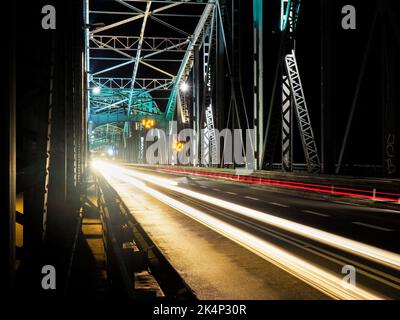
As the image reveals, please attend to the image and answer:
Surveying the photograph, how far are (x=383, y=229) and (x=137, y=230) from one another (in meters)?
6.27

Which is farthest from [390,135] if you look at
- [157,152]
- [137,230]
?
[157,152]

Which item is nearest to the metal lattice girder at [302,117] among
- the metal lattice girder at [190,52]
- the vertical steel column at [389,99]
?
the vertical steel column at [389,99]

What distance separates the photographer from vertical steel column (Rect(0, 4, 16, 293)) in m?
3.10

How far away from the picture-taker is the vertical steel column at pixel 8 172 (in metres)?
3.10

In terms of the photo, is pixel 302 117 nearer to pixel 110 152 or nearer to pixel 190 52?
pixel 190 52

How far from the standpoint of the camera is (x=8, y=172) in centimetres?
313

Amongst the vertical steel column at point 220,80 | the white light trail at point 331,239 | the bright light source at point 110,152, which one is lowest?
the white light trail at point 331,239

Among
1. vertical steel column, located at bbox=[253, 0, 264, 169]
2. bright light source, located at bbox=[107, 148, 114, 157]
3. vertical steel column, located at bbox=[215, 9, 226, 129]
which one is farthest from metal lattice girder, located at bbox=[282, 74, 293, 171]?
bright light source, located at bbox=[107, 148, 114, 157]

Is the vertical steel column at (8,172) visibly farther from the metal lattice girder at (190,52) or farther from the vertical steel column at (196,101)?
the vertical steel column at (196,101)

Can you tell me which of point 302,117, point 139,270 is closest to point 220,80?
point 302,117

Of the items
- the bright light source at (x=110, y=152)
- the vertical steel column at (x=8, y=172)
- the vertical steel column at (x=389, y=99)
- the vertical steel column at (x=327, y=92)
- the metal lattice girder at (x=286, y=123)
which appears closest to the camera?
the vertical steel column at (x=8, y=172)

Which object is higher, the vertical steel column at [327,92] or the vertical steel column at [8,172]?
the vertical steel column at [327,92]

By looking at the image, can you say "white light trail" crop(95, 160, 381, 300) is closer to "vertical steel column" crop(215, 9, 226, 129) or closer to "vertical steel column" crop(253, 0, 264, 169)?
"vertical steel column" crop(253, 0, 264, 169)

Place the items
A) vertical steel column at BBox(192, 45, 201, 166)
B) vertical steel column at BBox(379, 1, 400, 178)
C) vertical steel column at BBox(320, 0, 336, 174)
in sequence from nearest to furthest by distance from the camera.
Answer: vertical steel column at BBox(379, 1, 400, 178)
vertical steel column at BBox(320, 0, 336, 174)
vertical steel column at BBox(192, 45, 201, 166)
